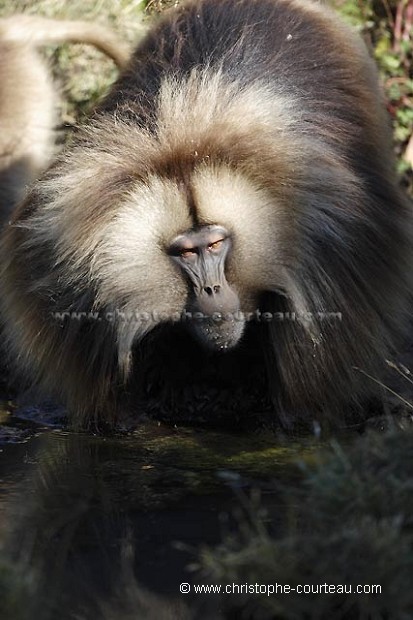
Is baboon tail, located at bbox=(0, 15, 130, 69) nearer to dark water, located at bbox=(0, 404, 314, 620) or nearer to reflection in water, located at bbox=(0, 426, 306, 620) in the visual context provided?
dark water, located at bbox=(0, 404, 314, 620)

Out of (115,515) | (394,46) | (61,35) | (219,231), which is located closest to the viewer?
(115,515)

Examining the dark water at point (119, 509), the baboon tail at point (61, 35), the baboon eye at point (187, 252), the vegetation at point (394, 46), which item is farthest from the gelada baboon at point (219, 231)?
the vegetation at point (394, 46)

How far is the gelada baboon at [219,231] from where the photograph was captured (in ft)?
14.9

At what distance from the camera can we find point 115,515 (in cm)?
412

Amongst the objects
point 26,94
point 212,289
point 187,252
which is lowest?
point 26,94

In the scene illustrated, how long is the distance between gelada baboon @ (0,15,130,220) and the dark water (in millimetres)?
1374

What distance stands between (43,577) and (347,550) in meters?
0.91

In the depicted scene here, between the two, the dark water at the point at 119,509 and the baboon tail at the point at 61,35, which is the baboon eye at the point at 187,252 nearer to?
the dark water at the point at 119,509

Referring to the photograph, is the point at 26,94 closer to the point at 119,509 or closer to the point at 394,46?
the point at 394,46

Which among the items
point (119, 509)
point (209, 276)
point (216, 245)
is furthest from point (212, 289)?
point (119, 509)

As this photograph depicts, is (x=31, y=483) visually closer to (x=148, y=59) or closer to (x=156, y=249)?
(x=156, y=249)

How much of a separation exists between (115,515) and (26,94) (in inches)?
117

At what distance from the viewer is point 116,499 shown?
4.32 metres

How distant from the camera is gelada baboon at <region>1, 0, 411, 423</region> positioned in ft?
14.9
